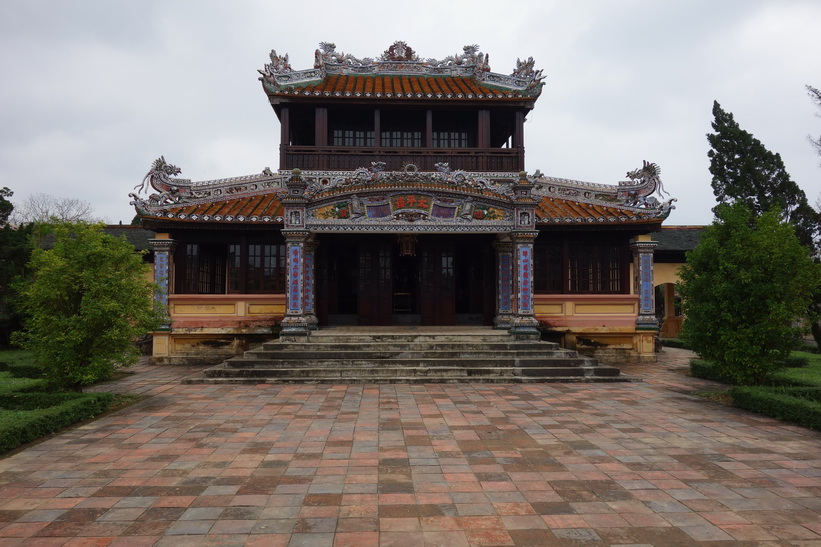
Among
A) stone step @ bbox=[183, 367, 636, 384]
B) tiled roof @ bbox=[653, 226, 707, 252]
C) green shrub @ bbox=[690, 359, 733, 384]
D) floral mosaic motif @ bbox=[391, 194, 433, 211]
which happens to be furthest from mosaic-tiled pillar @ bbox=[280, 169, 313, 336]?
tiled roof @ bbox=[653, 226, 707, 252]

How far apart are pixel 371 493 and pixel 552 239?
12.8 meters

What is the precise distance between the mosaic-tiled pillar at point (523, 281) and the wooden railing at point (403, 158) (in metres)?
4.30

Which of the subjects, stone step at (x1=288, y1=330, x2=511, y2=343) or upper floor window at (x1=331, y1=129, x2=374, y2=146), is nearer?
stone step at (x1=288, y1=330, x2=511, y2=343)

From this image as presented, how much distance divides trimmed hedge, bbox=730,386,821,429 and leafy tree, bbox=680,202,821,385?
0.71 meters

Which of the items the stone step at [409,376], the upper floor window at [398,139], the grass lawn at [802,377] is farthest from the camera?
the upper floor window at [398,139]

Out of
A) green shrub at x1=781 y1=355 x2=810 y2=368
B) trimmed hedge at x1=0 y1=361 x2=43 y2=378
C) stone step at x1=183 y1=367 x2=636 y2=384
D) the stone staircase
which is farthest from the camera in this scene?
green shrub at x1=781 y1=355 x2=810 y2=368

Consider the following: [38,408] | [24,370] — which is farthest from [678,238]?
[24,370]

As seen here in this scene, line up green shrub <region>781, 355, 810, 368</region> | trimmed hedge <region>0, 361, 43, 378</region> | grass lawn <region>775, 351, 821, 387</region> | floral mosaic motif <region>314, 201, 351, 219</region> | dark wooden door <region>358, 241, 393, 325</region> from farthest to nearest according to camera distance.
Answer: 1. dark wooden door <region>358, 241, 393, 325</region>
2. floral mosaic motif <region>314, 201, 351, 219</region>
3. green shrub <region>781, 355, 810, 368</region>
4. trimmed hedge <region>0, 361, 43, 378</region>
5. grass lawn <region>775, 351, 821, 387</region>

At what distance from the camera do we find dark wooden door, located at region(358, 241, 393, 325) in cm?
1609

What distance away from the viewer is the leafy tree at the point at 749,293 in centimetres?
930

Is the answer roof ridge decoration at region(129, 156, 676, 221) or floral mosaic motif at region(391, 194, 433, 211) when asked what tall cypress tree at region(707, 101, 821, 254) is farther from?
floral mosaic motif at region(391, 194, 433, 211)

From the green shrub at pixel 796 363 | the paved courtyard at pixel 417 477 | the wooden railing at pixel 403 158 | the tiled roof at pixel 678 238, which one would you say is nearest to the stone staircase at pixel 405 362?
the paved courtyard at pixel 417 477

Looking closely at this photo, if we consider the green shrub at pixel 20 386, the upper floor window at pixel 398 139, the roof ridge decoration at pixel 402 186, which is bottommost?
the green shrub at pixel 20 386

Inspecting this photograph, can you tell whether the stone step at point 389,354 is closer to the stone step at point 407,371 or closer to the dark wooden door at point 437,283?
the stone step at point 407,371
